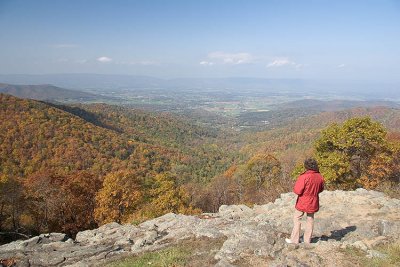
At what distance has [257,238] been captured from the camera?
9297 millimetres

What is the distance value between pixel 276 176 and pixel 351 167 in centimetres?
2084

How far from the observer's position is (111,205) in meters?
29.9

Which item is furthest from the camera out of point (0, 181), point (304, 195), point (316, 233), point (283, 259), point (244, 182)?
point (244, 182)

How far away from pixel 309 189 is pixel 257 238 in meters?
2.21

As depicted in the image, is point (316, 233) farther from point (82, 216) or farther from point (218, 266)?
point (82, 216)

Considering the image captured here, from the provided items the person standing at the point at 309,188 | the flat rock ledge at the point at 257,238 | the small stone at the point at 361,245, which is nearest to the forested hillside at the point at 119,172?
the flat rock ledge at the point at 257,238

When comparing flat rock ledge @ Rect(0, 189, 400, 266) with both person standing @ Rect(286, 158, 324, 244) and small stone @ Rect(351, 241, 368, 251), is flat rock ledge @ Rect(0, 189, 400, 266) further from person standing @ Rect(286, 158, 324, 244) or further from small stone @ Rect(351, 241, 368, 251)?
person standing @ Rect(286, 158, 324, 244)

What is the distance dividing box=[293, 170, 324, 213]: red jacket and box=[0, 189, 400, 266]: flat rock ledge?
110 cm

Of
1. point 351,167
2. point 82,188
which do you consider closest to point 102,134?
point 82,188

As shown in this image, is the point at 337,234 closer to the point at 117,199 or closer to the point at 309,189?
the point at 309,189

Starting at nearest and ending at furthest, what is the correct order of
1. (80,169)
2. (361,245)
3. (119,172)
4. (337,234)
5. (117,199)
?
(361,245)
(337,234)
(117,199)
(119,172)
(80,169)

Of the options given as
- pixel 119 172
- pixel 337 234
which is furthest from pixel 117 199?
pixel 337 234

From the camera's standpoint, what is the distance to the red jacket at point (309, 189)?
27.7ft

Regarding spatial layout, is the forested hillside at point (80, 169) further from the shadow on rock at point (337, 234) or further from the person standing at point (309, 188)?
the person standing at point (309, 188)
